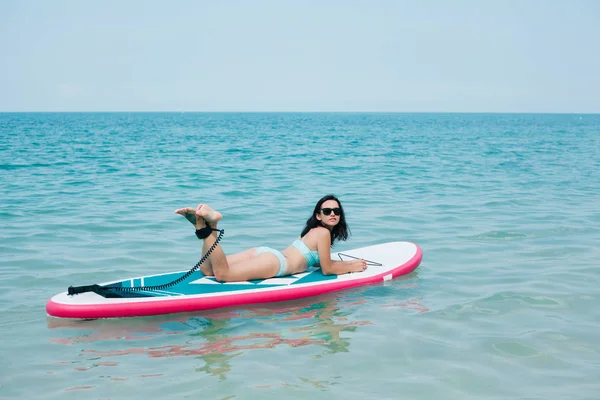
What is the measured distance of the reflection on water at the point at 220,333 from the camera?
A: 480 cm

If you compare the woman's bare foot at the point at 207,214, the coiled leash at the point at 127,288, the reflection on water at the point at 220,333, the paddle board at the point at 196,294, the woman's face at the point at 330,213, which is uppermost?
the woman's bare foot at the point at 207,214

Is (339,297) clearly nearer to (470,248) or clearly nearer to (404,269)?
(404,269)

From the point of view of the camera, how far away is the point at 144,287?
5.80 m

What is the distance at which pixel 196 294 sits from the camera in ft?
18.9

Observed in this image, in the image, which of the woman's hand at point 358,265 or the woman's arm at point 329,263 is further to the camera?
the woman's hand at point 358,265

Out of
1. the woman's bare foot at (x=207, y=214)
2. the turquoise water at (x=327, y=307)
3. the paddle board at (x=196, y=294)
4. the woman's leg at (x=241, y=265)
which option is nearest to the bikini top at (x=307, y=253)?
the paddle board at (x=196, y=294)

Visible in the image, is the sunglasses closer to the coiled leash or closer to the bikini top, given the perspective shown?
the bikini top

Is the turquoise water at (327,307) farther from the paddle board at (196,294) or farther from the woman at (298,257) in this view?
the woman at (298,257)

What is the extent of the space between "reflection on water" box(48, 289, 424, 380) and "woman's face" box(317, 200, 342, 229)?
0.83 m

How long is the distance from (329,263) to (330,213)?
0.55m

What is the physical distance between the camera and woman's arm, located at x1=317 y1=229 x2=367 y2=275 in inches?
250

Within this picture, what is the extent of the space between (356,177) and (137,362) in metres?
13.1

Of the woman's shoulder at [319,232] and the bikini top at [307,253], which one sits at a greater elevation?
the woman's shoulder at [319,232]

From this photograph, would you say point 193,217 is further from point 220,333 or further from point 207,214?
point 220,333
